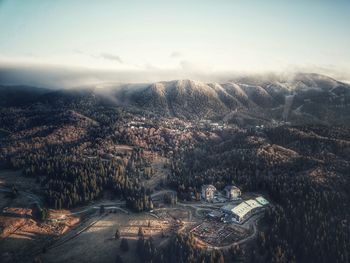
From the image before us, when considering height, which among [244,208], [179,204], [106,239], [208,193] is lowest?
[106,239]

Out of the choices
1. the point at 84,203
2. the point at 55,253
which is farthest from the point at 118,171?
the point at 55,253

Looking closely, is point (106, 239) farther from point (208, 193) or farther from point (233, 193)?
point (233, 193)

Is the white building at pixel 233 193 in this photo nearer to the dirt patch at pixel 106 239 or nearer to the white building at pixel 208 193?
the white building at pixel 208 193

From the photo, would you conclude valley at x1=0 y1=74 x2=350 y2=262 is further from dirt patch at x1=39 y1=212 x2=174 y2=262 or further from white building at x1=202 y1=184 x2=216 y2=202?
white building at x1=202 y1=184 x2=216 y2=202

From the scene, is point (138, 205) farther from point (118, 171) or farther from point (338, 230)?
point (338, 230)

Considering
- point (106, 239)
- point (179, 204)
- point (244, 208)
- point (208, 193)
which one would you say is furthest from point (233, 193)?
point (106, 239)

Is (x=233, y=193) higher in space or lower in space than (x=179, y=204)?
higher

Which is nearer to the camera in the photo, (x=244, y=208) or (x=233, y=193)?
(x=244, y=208)

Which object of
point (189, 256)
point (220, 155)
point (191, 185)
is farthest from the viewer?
point (220, 155)

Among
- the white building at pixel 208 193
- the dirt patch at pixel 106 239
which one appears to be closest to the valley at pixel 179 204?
the dirt patch at pixel 106 239

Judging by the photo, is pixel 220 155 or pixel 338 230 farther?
pixel 220 155
